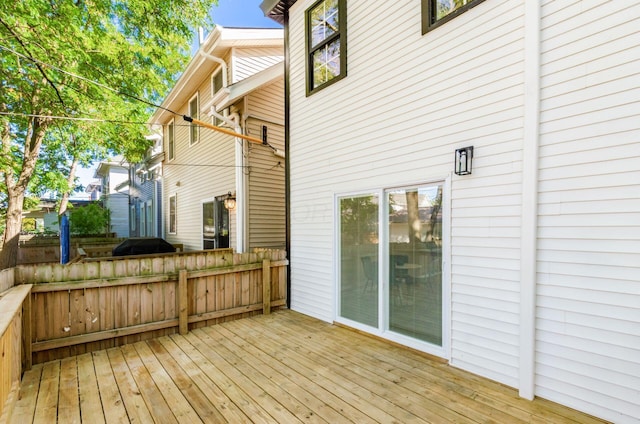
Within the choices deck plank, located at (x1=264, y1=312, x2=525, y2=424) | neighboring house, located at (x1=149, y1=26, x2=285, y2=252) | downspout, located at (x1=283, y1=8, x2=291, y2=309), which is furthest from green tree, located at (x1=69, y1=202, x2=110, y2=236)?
deck plank, located at (x1=264, y1=312, x2=525, y2=424)

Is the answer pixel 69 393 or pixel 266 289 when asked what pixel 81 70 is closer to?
pixel 266 289

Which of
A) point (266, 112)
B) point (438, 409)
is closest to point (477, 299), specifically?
point (438, 409)

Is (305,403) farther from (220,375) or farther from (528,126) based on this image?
(528,126)

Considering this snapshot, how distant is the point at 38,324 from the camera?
3375 millimetres

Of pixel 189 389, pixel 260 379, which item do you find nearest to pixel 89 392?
pixel 189 389

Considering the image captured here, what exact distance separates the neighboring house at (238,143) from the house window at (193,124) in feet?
0.10

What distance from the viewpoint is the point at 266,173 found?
6773 millimetres

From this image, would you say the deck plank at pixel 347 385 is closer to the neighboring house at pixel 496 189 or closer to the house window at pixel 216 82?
the neighboring house at pixel 496 189

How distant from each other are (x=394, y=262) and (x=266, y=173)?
402 centimetres

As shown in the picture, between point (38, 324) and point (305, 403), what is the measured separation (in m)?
3.20

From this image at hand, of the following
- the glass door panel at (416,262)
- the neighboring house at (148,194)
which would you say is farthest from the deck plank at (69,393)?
the neighboring house at (148,194)

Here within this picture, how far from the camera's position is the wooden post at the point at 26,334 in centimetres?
315

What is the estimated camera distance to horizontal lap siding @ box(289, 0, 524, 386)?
2.78m

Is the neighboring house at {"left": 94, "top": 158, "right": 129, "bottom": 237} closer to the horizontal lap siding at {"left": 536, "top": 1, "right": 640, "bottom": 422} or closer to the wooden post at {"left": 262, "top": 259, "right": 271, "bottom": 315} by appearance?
the wooden post at {"left": 262, "top": 259, "right": 271, "bottom": 315}
